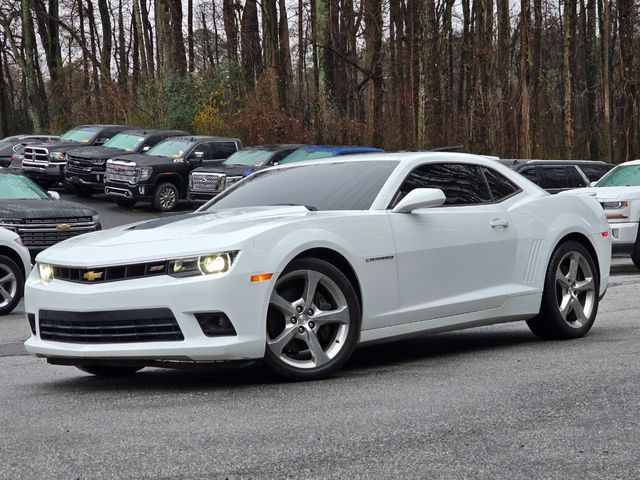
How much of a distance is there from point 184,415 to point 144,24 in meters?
58.3

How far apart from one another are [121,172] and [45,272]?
21.9m

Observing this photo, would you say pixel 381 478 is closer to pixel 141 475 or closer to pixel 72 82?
pixel 141 475

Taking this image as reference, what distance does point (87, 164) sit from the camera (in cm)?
3089

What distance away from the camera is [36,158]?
109 ft

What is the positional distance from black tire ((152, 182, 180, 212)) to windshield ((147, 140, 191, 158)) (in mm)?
823

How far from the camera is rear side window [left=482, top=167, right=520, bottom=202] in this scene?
28.7 feet

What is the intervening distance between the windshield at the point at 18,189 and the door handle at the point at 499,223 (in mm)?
10800

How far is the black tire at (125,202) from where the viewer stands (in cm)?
2921

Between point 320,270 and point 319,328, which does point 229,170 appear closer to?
point 319,328

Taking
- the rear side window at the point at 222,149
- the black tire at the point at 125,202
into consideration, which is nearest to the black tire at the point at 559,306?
the black tire at the point at 125,202

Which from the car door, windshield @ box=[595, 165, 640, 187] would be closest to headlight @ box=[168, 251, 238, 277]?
the car door

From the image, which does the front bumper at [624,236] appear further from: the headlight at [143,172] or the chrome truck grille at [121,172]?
the chrome truck grille at [121,172]

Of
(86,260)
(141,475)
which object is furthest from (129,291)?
(141,475)

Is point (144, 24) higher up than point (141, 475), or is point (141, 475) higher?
point (144, 24)
